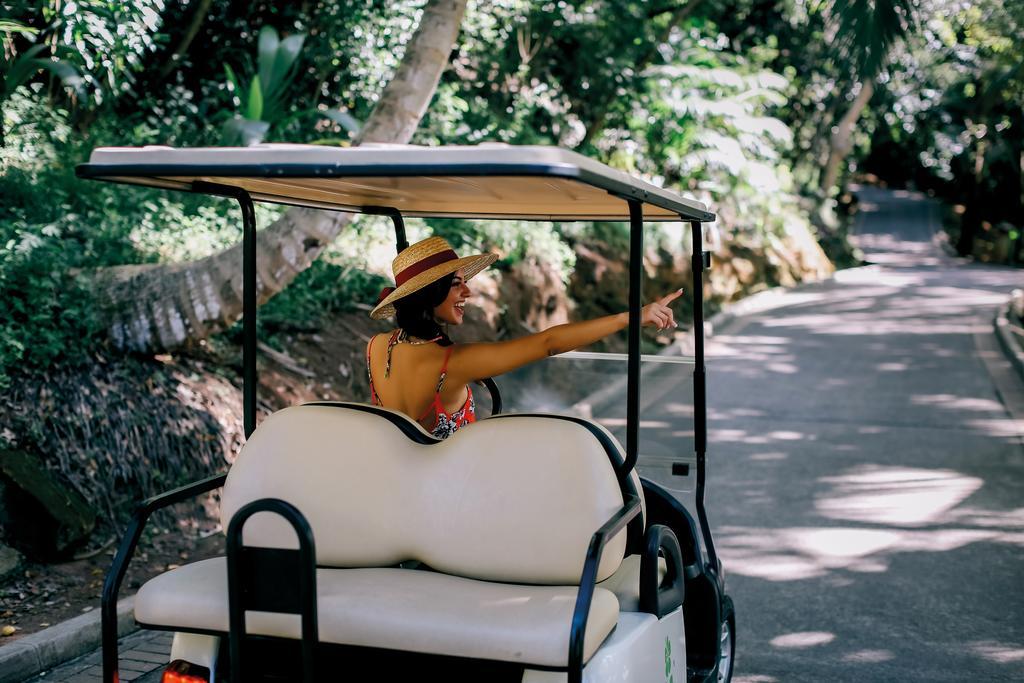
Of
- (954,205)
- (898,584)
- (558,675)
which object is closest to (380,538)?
(558,675)

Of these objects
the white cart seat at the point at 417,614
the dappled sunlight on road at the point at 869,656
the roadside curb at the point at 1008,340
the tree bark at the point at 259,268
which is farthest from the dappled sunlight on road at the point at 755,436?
the white cart seat at the point at 417,614

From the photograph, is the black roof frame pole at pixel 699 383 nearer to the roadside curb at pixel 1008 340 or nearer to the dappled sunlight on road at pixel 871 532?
the dappled sunlight on road at pixel 871 532

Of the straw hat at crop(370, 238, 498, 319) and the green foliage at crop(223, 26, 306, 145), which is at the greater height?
the green foliage at crop(223, 26, 306, 145)

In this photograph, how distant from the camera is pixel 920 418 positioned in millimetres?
8984

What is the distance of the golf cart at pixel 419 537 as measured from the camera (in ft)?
7.57

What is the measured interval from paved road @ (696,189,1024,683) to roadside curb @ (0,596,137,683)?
105 inches

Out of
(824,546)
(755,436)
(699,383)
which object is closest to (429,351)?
(699,383)

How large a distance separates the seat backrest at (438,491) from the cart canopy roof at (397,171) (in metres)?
0.67

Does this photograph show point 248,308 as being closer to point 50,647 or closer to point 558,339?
point 558,339

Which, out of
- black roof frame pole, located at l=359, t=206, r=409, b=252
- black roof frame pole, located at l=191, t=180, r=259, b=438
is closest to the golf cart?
black roof frame pole, located at l=191, t=180, r=259, b=438

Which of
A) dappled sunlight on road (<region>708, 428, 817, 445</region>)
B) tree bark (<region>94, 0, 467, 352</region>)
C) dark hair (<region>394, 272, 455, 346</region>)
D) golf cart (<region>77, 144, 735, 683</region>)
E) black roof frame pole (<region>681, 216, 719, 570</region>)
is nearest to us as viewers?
golf cart (<region>77, 144, 735, 683</region>)

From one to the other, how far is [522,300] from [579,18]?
13.8ft

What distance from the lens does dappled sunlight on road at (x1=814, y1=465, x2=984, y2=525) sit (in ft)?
20.8

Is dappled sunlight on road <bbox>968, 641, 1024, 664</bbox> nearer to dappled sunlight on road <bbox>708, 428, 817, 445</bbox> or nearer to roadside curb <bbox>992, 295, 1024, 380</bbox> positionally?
dappled sunlight on road <bbox>708, 428, 817, 445</bbox>
